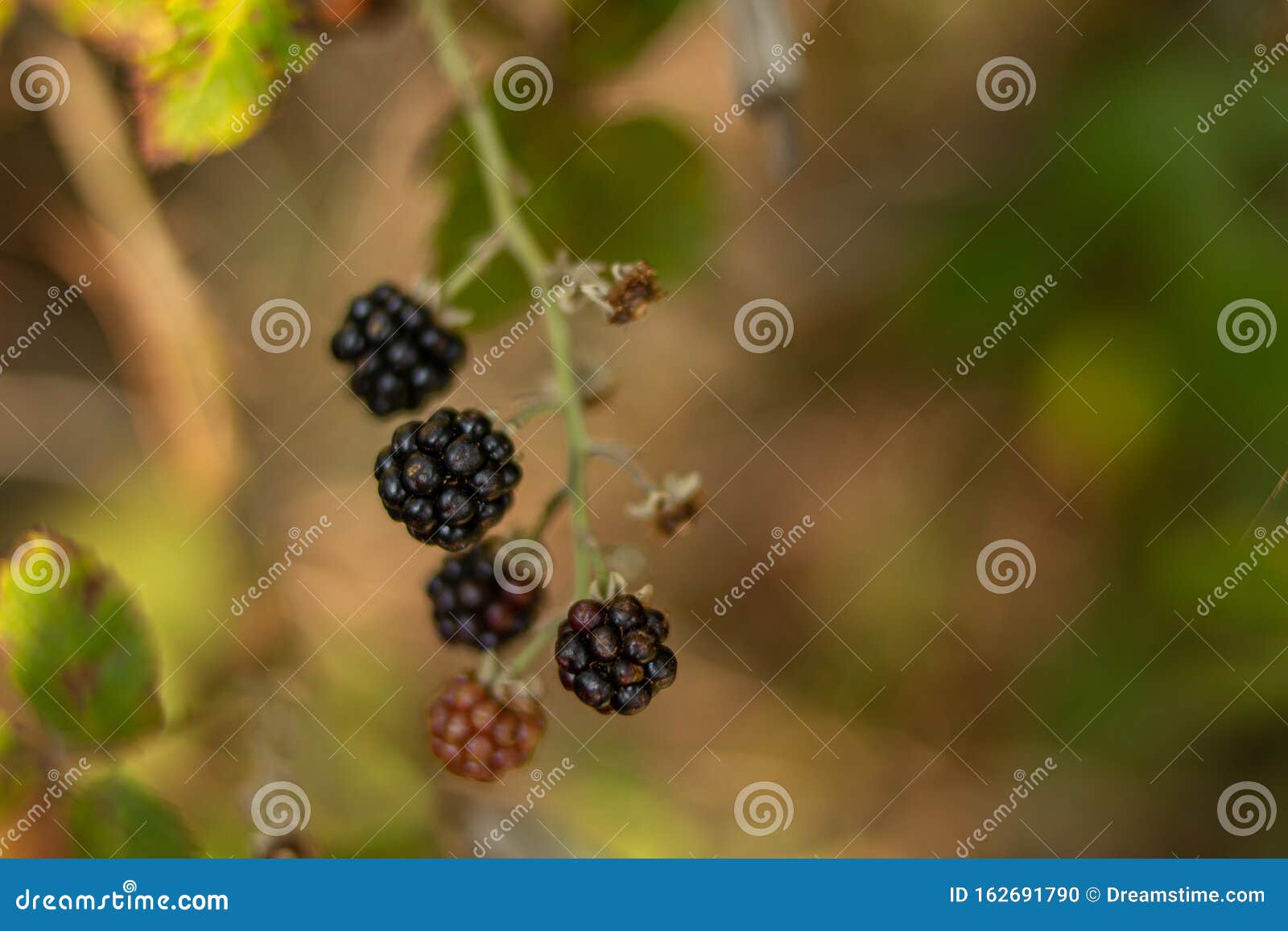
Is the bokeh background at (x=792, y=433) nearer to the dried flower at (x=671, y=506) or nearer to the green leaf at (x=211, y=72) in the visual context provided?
the green leaf at (x=211, y=72)

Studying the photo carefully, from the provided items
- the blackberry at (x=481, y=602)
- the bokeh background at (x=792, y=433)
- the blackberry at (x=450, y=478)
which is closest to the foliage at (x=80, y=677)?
the bokeh background at (x=792, y=433)

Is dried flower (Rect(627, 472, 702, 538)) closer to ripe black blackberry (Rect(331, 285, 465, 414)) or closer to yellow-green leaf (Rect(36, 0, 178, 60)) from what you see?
ripe black blackberry (Rect(331, 285, 465, 414))

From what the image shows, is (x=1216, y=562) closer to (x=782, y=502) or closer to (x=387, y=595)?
(x=782, y=502)

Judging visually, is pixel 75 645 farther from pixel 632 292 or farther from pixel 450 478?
pixel 632 292

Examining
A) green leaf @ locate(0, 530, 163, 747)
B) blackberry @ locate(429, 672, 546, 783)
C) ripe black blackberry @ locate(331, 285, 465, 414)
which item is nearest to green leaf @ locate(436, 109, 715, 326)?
ripe black blackberry @ locate(331, 285, 465, 414)

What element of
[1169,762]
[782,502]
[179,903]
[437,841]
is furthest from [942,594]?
[179,903]

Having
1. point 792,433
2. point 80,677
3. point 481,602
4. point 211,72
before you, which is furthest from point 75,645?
point 792,433
